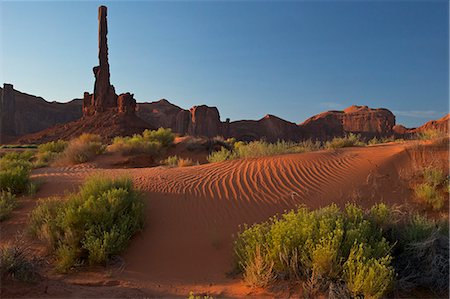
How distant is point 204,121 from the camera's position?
219ft

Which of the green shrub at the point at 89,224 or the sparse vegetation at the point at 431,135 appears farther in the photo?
the sparse vegetation at the point at 431,135

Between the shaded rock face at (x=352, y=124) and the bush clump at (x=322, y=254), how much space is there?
230 feet

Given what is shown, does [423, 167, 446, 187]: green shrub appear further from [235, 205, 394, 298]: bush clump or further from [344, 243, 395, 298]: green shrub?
[344, 243, 395, 298]: green shrub

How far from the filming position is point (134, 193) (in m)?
7.34

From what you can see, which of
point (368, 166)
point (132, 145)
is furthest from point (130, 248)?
point (132, 145)

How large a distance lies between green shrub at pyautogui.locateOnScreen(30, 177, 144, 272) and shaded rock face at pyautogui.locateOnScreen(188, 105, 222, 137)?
5892cm

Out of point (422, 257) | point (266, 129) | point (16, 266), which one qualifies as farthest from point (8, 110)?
point (422, 257)

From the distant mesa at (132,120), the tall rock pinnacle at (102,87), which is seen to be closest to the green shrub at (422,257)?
the distant mesa at (132,120)

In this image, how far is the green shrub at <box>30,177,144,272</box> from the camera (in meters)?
5.64

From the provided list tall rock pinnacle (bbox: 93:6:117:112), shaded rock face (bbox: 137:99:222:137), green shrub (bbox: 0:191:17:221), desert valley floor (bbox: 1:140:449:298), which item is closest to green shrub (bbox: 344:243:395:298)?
desert valley floor (bbox: 1:140:449:298)

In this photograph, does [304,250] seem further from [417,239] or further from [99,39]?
[99,39]

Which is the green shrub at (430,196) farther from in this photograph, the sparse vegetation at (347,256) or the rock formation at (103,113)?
the rock formation at (103,113)

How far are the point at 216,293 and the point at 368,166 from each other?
271 inches

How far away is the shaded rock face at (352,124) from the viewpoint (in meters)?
75.2
